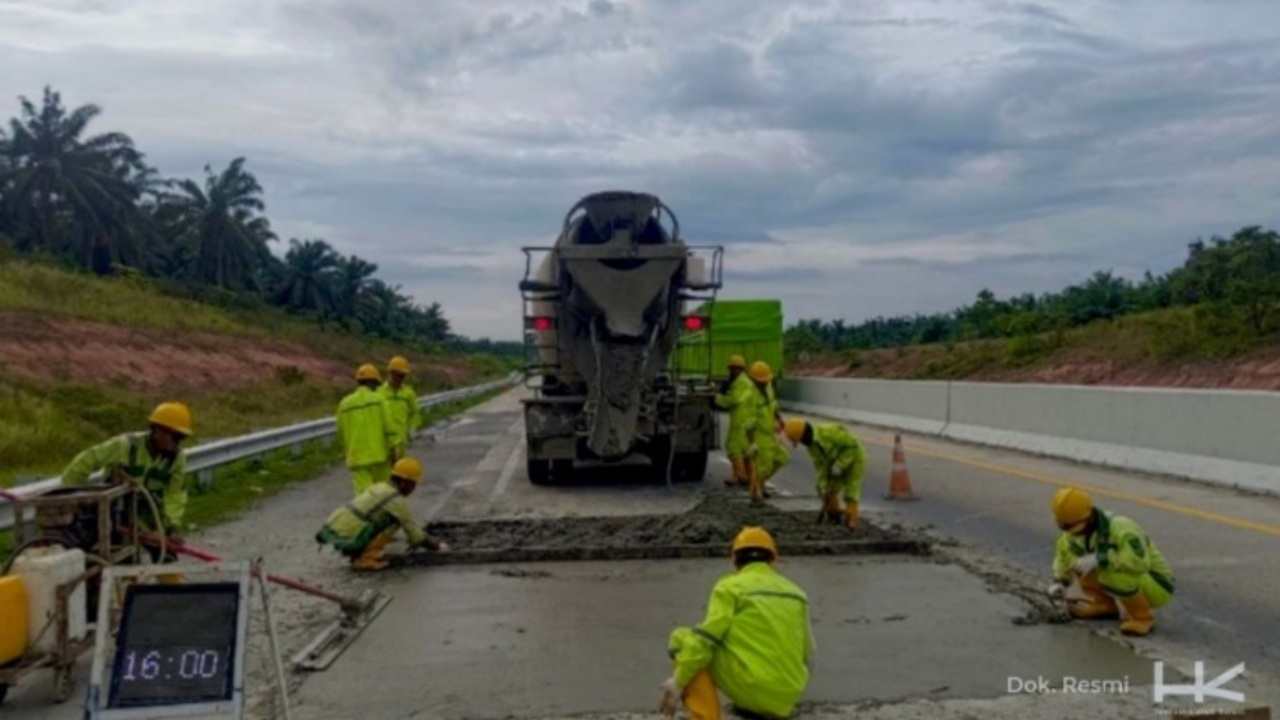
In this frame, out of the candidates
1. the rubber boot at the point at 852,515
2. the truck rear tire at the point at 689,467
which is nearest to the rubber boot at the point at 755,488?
the rubber boot at the point at 852,515

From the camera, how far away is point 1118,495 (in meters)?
14.0

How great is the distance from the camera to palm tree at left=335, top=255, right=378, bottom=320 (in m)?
96.1

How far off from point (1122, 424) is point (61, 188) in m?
60.7

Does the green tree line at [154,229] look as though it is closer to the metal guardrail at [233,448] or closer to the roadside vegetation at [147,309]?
the roadside vegetation at [147,309]

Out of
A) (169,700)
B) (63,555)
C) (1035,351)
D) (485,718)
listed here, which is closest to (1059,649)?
(485,718)

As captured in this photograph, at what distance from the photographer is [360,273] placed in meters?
100

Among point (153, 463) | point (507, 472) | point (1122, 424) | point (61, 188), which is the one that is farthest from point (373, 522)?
point (61, 188)

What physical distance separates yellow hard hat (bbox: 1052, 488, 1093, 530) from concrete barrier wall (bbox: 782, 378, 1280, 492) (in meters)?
7.22

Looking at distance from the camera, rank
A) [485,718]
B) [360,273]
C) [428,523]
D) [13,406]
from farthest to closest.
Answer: [360,273]
[13,406]
[428,523]
[485,718]

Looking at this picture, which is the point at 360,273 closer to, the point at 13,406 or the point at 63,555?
the point at 13,406

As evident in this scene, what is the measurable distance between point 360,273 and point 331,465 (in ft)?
268

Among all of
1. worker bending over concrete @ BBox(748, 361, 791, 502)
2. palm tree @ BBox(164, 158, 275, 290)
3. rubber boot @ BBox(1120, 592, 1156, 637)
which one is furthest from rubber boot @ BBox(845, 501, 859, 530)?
palm tree @ BBox(164, 158, 275, 290)

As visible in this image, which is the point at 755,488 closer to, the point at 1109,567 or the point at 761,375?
the point at 761,375

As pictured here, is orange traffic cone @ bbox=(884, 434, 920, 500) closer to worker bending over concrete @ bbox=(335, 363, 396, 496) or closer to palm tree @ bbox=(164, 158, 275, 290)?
worker bending over concrete @ bbox=(335, 363, 396, 496)
